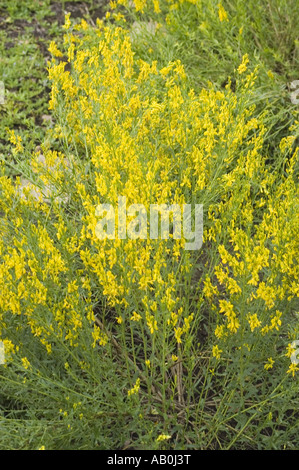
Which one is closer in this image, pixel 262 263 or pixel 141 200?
pixel 262 263

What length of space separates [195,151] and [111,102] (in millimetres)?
563

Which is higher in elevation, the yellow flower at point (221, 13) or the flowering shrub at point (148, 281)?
the yellow flower at point (221, 13)

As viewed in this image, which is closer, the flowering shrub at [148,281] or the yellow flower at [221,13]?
the flowering shrub at [148,281]

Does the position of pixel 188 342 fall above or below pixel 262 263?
below

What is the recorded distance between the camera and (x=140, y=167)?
2350 millimetres

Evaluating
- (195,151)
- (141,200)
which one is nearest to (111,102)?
(195,151)

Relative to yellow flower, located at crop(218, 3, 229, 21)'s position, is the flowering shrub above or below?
below

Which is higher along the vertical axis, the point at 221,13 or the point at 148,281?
the point at 221,13

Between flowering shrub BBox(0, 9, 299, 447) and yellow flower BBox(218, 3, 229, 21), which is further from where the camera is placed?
yellow flower BBox(218, 3, 229, 21)

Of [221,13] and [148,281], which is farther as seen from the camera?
[221,13]

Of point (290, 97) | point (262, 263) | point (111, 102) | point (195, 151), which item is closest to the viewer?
point (262, 263)
